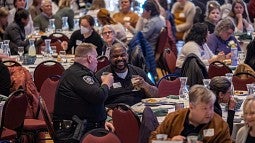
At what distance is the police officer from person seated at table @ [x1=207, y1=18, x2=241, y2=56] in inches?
145

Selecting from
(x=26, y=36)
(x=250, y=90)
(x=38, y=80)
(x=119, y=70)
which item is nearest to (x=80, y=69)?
(x=119, y=70)

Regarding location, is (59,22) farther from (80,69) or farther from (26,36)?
(80,69)

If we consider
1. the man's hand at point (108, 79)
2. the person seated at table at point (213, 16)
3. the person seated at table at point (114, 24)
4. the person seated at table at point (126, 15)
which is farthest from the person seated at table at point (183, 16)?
the man's hand at point (108, 79)

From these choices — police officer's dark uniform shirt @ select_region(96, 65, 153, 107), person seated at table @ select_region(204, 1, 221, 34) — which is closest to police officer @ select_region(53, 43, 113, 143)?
police officer's dark uniform shirt @ select_region(96, 65, 153, 107)

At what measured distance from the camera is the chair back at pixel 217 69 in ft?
30.2

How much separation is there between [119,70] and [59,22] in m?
5.98

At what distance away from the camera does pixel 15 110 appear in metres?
7.74

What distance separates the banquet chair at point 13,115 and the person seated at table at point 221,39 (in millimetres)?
3691

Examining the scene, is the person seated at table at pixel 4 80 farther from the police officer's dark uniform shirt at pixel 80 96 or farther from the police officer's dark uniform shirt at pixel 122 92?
the police officer's dark uniform shirt at pixel 80 96

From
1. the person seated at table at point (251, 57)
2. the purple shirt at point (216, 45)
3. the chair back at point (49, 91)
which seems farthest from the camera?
the purple shirt at point (216, 45)

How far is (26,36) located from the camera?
12.8 m

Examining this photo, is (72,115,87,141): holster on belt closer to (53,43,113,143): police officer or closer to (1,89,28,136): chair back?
(53,43,113,143): police officer

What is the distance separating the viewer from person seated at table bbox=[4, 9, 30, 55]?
1209 cm

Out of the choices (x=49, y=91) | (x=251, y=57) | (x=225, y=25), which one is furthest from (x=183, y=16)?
(x=49, y=91)
